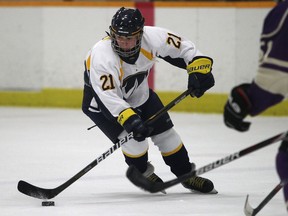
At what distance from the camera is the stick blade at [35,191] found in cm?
393

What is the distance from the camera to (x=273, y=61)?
2701 mm

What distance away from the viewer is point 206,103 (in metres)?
7.57

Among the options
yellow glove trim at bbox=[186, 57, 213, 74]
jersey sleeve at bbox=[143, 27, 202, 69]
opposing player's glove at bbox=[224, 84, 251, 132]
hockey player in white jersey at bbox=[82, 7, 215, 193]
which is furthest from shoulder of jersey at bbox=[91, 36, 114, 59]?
opposing player's glove at bbox=[224, 84, 251, 132]

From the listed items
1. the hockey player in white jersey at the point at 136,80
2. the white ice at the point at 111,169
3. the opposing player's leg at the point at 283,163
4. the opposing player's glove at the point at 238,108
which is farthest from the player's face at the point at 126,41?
the opposing player's leg at the point at 283,163

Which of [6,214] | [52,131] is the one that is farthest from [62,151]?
[6,214]

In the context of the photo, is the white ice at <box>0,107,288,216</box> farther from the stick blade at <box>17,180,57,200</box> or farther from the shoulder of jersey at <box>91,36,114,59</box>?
the shoulder of jersey at <box>91,36,114,59</box>

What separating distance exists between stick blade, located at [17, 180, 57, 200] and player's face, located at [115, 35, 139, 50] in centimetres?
77

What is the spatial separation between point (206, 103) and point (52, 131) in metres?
1.65

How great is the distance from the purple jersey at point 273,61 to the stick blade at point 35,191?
152 centimetres

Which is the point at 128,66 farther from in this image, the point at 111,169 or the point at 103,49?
the point at 111,169

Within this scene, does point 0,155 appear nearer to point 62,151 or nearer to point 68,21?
point 62,151

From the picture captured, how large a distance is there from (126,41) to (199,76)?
1.35ft

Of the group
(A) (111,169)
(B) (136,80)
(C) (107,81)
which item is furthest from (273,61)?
(A) (111,169)

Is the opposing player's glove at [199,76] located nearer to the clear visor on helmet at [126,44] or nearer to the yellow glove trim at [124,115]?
the clear visor on helmet at [126,44]
